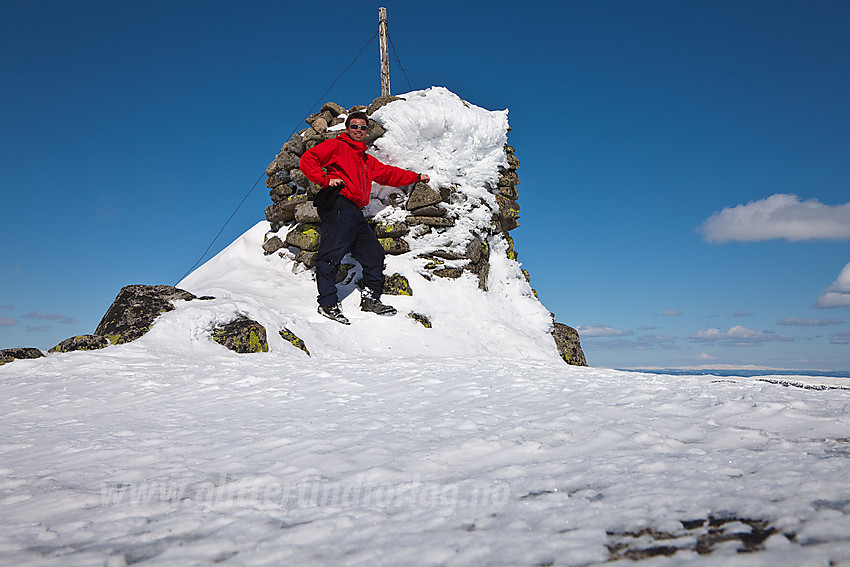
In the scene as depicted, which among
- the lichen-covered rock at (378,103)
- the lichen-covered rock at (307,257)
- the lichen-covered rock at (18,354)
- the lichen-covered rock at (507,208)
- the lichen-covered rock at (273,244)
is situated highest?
the lichen-covered rock at (378,103)

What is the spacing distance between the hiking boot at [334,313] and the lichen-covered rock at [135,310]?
1.83m

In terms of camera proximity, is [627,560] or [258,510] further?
[258,510]

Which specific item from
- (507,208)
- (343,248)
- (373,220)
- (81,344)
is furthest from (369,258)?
(81,344)

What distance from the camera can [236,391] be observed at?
406 cm

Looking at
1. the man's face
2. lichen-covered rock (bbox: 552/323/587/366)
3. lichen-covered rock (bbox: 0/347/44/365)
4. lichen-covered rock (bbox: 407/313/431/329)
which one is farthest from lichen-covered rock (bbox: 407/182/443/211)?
lichen-covered rock (bbox: 0/347/44/365)

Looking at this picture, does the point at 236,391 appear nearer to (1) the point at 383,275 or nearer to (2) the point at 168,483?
(2) the point at 168,483

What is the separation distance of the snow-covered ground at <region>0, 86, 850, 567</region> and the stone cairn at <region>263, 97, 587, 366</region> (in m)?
4.28

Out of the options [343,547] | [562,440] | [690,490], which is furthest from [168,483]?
[690,490]

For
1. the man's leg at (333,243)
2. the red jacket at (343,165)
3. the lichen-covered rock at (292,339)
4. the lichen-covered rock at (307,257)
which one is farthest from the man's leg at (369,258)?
the lichen-covered rock at (292,339)

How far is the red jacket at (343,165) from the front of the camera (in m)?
7.66

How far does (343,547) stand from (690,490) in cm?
122

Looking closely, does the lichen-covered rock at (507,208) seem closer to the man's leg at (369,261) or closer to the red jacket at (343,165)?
the red jacket at (343,165)

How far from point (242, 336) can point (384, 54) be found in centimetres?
767

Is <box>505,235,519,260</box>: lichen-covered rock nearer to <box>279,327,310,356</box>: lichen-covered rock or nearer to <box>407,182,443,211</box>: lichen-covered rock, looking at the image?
<box>407,182,443,211</box>: lichen-covered rock
